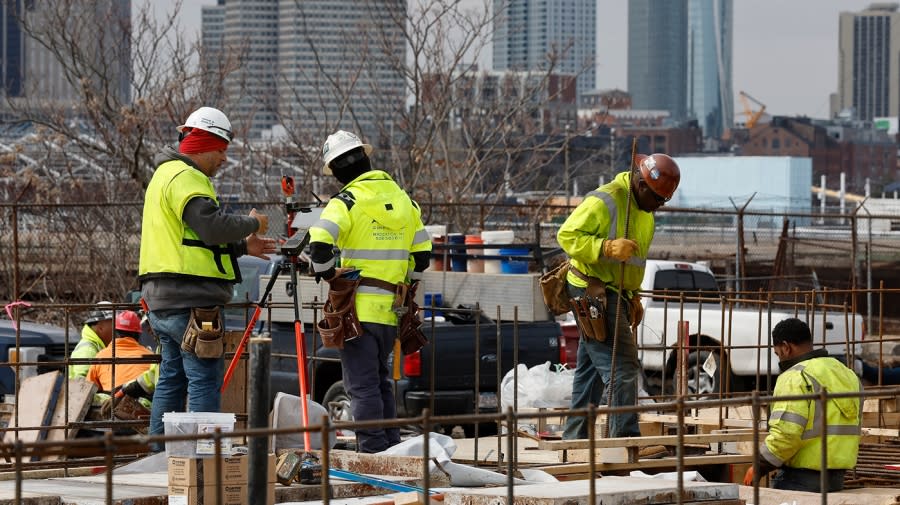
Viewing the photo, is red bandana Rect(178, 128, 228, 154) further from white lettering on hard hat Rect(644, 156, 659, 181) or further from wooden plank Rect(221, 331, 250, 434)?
white lettering on hard hat Rect(644, 156, 659, 181)

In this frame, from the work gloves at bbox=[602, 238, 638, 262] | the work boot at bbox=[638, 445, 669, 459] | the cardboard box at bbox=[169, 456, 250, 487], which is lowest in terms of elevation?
the work boot at bbox=[638, 445, 669, 459]

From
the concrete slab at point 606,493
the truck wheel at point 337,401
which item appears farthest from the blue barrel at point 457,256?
the concrete slab at point 606,493

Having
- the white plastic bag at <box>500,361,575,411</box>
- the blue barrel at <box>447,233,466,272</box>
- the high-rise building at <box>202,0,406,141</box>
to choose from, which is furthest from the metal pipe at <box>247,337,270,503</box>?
the high-rise building at <box>202,0,406,141</box>

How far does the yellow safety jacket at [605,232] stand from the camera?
8789mm

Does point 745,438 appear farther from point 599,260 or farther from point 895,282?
point 895,282

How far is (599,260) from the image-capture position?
29.0 ft

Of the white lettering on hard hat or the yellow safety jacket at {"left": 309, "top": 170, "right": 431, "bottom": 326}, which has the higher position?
the white lettering on hard hat

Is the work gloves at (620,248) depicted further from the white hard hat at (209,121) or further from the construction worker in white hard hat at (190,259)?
the white hard hat at (209,121)

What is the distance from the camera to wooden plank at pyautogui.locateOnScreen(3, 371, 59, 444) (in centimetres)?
945

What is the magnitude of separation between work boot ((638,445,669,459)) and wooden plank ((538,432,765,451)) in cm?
26

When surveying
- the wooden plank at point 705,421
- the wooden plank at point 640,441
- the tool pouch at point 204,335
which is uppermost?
the tool pouch at point 204,335

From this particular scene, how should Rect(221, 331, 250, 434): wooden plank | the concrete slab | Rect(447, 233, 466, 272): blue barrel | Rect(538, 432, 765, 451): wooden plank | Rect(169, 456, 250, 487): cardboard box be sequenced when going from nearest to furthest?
the concrete slab → Rect(169, 456, 250, 487): cardboard box → Rect(538, 432, 765, 451): wooden plank → Rect(221, 331, 250, 434): wooden plank → Rect(447, 233, 466, 272): blue barrel

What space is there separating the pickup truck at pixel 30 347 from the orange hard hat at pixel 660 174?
662 centimetres

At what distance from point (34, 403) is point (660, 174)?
4110mm
